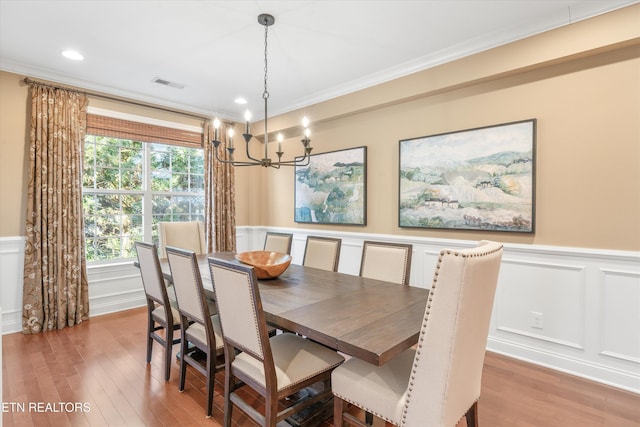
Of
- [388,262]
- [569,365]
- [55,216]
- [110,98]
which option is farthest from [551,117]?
[55,216]

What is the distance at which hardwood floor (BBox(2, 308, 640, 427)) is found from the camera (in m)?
2.06

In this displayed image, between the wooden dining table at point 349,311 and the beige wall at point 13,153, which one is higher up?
the beige wall at point 13,153

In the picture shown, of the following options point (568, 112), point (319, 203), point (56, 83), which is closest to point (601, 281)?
point (568, 112)

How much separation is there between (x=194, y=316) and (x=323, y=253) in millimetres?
1291

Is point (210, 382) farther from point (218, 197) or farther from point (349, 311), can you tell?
point (218, 197)

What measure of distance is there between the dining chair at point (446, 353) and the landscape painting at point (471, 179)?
5.42ft

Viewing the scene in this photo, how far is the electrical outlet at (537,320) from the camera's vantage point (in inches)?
107

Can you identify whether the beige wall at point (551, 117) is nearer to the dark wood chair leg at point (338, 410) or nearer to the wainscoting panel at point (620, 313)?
the wainscoting panel at point (620, 313)

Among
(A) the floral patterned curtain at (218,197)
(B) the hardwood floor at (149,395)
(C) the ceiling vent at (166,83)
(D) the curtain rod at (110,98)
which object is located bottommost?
(B) the hardwood floor at (149,395)

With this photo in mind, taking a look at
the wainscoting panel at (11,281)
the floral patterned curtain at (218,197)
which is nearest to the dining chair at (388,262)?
the floral patterned curtain at (218,197)

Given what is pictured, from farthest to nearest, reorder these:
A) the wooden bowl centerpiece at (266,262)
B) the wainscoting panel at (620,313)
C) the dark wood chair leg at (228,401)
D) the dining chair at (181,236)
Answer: the dining chair at (181,236) < the wooden bowl centerpiece at (266,262) < the wainscoting panel at (620,313) < the dark wood chair leg at (228,401)

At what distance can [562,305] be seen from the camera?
2623 mm

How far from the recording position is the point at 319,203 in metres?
4.44

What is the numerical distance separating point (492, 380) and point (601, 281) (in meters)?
1.09
